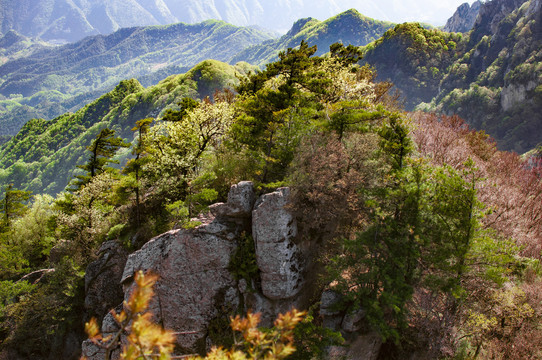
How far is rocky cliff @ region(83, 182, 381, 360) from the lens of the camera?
54.8ft

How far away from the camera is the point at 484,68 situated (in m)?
115

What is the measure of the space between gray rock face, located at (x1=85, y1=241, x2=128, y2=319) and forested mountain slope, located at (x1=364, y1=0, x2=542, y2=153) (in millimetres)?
116453

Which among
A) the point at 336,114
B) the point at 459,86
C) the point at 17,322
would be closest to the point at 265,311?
the point at 336,114

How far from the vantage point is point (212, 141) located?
25500mm

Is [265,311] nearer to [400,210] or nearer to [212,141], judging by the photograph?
[400,210]

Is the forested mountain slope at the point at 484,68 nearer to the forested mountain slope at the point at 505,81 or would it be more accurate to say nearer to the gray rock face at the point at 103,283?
the forested mountain slope at the point at 505,81

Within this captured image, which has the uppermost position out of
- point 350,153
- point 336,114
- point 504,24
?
point 504,24

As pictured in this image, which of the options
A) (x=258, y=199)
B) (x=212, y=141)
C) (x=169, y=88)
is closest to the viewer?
(x=258, y=199)

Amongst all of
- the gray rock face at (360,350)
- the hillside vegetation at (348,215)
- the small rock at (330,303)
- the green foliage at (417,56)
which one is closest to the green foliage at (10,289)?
the hillside vegetation at (348,215)

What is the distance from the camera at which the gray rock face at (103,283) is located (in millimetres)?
22438

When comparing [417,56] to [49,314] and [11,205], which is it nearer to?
[11,205]

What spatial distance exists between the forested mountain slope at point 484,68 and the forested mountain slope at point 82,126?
79542 mm

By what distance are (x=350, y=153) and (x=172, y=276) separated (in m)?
13.3

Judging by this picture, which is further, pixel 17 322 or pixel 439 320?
pixel 17 322
